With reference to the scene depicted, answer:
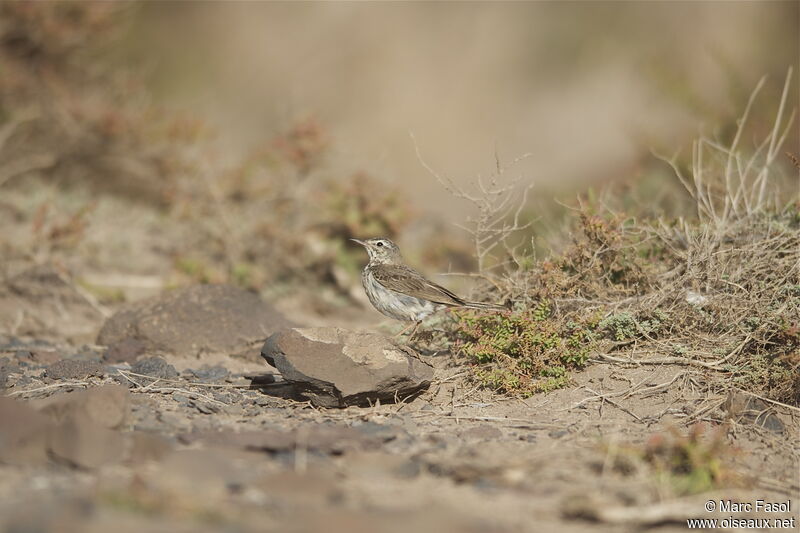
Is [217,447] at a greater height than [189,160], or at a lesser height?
lesser

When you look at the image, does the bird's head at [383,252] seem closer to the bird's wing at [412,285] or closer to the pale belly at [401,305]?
the bird's wing at [412,285]

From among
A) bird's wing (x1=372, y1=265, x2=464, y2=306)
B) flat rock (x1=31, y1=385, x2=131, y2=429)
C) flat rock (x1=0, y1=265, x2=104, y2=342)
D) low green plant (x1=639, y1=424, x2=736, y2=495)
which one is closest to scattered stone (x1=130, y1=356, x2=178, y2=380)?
flat rock (x1=31, y1=385, x2=131, y2=429)

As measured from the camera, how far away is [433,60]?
21.2 metres

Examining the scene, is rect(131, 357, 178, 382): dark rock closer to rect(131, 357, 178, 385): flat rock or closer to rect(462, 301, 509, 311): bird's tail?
rect(131, 357, 178, 385): flat rock

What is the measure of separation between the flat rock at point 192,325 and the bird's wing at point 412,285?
1.23 meters

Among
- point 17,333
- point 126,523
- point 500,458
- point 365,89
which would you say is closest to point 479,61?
point 365,89

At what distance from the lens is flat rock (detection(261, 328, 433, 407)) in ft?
18.7

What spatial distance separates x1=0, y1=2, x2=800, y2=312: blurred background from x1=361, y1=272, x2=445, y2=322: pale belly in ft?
3.73

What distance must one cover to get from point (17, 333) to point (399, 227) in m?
4.56

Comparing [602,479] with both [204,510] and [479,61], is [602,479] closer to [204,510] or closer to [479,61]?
[204,510]

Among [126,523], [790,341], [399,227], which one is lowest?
[126,523]

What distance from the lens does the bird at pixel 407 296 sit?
679cm

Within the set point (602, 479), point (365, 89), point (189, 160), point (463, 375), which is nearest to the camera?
point (602, 479)

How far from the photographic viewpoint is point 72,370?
630 centimetres
